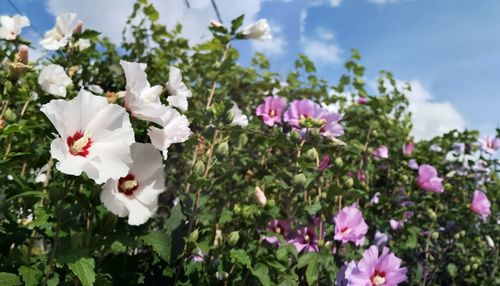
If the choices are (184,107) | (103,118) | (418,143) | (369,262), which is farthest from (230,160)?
(418,143)

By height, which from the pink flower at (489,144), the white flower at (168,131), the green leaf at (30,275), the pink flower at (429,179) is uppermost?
the pink flower at (489,144)

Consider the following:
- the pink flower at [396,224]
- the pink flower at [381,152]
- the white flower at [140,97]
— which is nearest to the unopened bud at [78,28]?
the white flower at [140,97]

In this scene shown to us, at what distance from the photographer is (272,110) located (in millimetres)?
2336

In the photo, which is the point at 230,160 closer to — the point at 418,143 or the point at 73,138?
the point at 73,138

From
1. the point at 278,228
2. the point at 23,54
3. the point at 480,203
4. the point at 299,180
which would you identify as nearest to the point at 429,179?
the point at 480,203

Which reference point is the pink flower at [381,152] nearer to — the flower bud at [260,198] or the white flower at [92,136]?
the flower bud at [260,198]

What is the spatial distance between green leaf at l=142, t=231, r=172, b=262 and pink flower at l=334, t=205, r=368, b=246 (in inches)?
30.0

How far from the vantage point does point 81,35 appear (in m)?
1.88

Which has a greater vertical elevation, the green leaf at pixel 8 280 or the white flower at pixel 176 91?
the white flower at pixel 176 91

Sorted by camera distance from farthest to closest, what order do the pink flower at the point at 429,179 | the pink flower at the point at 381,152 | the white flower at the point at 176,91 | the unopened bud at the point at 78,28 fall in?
1. the pink flower at the point at 381,152
2. the pink flower at the point at 429,179
3. the unopened bud at the point at 78,28
4. the white flower at the point at 176,91

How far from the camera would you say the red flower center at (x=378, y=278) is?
1929 mm

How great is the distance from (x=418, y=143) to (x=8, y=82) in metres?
2.91

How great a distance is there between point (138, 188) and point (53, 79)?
2.02 ft

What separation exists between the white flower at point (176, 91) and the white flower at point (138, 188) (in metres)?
0.24
